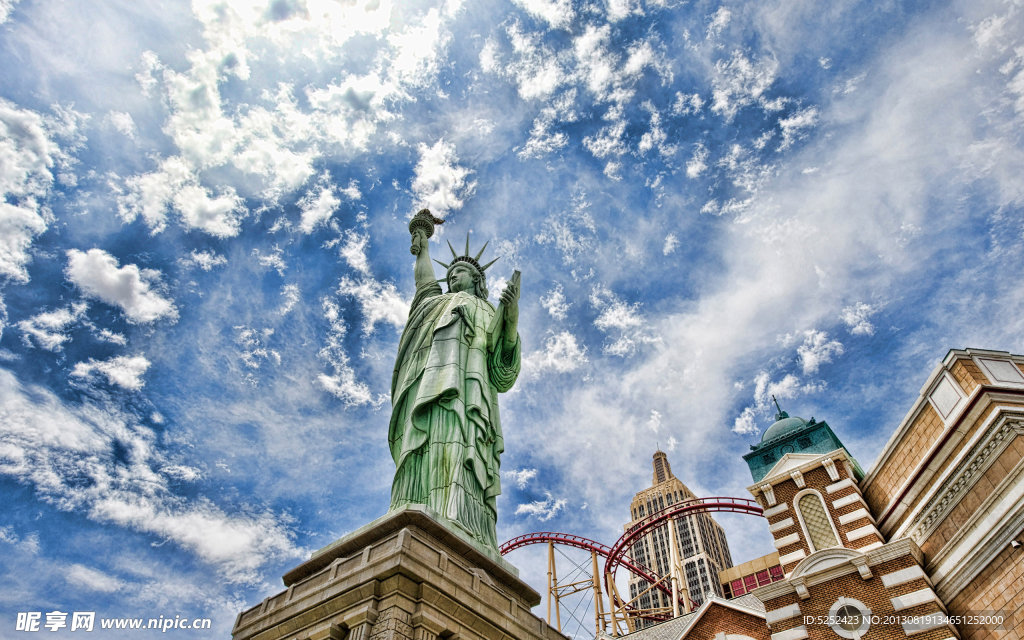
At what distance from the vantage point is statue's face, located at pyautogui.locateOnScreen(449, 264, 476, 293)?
21200 mm

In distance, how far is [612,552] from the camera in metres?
27.1

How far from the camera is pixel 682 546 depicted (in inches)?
3775

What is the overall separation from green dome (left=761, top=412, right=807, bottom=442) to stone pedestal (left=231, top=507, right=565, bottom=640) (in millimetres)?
16137

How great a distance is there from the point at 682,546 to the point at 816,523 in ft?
298

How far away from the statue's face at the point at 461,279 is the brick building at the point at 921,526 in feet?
37.5

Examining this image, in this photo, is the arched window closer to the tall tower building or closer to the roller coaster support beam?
the roller coaster support beam

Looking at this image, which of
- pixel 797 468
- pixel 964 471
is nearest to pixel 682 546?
pixel 797 468

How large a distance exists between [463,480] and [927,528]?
348 inches

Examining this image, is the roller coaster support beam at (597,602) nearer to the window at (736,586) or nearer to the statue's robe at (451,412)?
the statue's robe at (451,412)

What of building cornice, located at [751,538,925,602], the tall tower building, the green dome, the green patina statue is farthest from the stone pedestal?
the tall tower building

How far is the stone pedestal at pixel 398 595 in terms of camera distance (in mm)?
8281

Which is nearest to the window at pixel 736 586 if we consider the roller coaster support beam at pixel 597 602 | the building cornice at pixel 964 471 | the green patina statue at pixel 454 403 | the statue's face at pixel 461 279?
the roller coaster support beam at pixel 597 602

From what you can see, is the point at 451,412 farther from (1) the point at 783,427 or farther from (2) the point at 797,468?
(1) the point at 783,427

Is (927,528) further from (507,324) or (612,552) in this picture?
(612,552)
